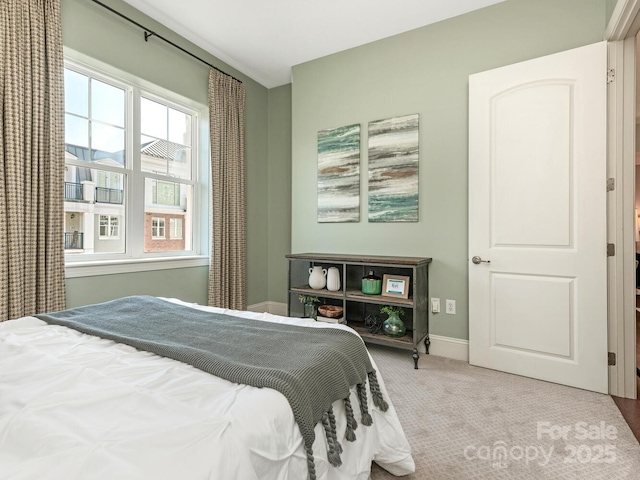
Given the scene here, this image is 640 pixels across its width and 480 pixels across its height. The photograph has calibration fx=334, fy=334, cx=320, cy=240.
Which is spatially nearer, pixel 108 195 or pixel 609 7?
pixel 609 7

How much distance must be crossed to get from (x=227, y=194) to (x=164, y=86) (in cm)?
110

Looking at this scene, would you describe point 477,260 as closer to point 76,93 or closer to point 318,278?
point 318,278

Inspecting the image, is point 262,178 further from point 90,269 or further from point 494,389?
point 494,389

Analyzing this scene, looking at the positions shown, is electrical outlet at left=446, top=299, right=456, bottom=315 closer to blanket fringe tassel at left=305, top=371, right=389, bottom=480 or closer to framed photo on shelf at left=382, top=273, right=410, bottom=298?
framed photo on shelf at left=382, top=273, right=410, bottom=298

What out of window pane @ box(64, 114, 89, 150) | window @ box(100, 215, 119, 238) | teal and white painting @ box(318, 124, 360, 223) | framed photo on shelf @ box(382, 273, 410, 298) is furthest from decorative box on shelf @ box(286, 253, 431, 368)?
window pane @ box(64, 114, 89, 150)

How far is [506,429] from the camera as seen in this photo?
1.75 meters

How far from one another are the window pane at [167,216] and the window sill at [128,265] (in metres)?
0.18

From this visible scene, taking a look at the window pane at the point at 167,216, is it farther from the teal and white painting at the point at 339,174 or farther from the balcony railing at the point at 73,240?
the teal and white painting at the point at 339,174

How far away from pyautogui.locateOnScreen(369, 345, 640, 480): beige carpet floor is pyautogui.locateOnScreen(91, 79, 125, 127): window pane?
295 cm

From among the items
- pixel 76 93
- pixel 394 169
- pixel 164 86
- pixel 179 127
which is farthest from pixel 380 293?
pixel 76 93

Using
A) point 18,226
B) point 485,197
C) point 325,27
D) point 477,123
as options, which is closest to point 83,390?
point 18,226

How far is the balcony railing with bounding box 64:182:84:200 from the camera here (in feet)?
8.02

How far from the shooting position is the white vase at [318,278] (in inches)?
121

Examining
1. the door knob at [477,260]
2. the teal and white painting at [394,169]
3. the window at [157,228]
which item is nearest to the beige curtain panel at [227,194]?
the window at [157,228]
